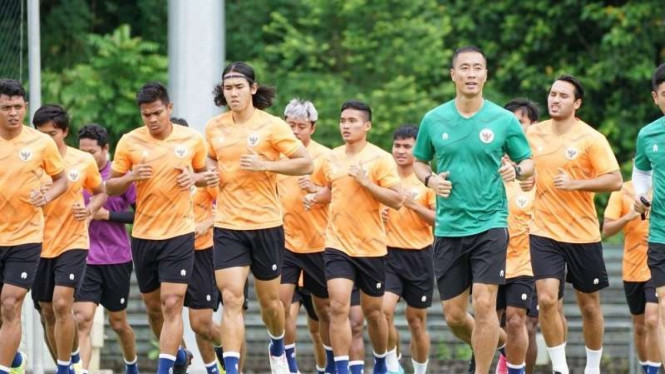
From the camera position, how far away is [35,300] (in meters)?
16.0

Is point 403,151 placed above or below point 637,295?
above

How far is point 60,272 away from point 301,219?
7.84ft

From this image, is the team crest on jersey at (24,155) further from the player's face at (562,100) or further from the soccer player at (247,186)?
the player's face at (562,100)

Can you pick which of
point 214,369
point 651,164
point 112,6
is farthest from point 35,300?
point 112,6

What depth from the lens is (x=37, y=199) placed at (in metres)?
14.1

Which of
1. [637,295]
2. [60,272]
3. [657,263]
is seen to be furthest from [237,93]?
[637,295]

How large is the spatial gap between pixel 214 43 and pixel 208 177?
5.93 m

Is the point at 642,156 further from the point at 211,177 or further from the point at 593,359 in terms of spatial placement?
the point at 211,177

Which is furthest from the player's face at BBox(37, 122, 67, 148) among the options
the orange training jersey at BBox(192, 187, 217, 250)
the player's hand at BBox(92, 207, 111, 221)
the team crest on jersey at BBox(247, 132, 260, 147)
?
the team crest on jersey at BBox(247, 132, 260, 147)

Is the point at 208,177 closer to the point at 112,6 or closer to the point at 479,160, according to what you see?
→ the point at 479,160

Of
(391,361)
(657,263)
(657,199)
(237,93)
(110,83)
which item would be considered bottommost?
(391,361)

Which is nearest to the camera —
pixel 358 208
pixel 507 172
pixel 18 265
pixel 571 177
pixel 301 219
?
pixel 507 172

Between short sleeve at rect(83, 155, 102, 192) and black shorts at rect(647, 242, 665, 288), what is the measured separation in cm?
529

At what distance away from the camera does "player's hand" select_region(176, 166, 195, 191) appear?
14484 mm
